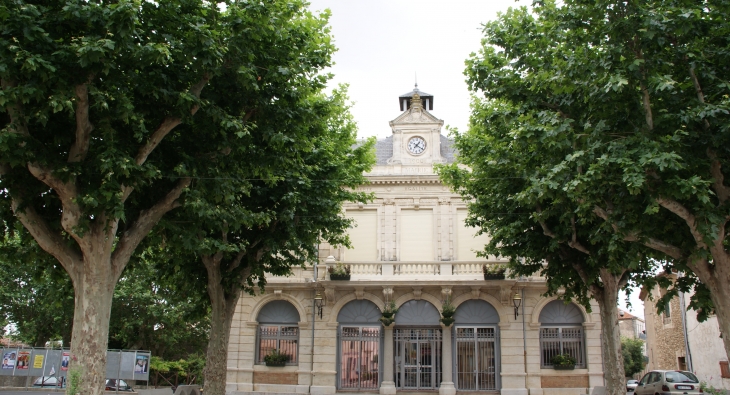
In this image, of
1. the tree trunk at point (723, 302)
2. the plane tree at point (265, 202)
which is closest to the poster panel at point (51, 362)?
the plane tree at point (265, 202)

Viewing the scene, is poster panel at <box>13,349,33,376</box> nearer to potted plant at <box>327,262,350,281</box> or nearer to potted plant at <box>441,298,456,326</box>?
potted plant at <box>327,262,350,281</box>

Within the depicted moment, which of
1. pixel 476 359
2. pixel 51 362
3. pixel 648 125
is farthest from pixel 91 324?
pixel 476 359

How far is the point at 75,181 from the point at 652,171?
1000cm

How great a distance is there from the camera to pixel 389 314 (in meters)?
23.6

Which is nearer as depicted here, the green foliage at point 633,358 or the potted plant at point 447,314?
the potted plant at point 447,314

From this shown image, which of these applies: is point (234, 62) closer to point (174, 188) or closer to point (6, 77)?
point (174, 188)

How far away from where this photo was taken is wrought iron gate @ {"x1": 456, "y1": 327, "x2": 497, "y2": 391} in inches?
926

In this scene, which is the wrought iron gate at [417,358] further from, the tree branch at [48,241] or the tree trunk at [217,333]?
the tree branch at [48,241]

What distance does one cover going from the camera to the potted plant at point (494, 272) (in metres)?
23.4

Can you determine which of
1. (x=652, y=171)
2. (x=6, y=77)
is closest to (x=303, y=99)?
(x=6, y=77)

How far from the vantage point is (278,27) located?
1152cm

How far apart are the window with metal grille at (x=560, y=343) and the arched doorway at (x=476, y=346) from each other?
70.9 inches

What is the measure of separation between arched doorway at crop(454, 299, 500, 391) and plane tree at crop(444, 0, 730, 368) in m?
12.2

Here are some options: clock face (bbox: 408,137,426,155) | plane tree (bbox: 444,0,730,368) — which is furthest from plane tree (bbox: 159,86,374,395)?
clock face (bbox: 408,137,426,155)
